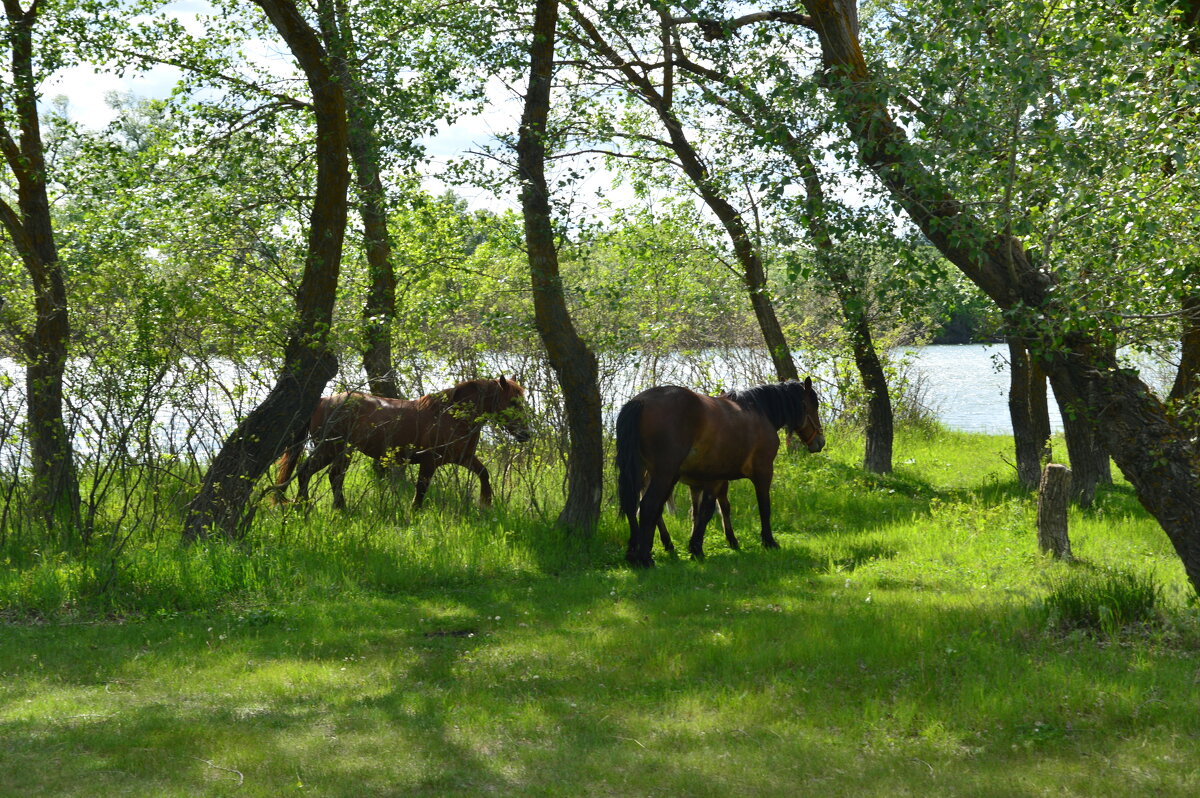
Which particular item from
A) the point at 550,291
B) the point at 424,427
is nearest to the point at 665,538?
the point at 550,291

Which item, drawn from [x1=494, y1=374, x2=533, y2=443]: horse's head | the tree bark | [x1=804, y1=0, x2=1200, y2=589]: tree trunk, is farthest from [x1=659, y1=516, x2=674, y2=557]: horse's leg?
the tree bark

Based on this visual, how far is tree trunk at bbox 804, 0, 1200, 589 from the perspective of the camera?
23.5 ft

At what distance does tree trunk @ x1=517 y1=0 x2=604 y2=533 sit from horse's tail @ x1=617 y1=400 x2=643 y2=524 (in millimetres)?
1148

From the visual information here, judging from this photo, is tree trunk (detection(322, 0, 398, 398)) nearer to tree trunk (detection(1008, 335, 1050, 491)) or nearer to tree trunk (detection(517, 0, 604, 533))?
tree trunk (detection(517, 0, 604, 533))

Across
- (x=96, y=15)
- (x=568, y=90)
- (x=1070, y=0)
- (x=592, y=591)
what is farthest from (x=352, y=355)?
(x=1070, y=0)

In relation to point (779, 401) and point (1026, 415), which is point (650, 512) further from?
point (1026, 415)

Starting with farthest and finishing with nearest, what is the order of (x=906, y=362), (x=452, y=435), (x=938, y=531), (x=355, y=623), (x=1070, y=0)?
(x=906, y=362), (x=452, y=435), (x=938, y=531), (x=1070, y=0), (x=355, y=623)

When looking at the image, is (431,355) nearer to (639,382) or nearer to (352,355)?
(352,355)

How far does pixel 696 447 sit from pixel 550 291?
7.57ft

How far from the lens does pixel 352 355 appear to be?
11.6 meters

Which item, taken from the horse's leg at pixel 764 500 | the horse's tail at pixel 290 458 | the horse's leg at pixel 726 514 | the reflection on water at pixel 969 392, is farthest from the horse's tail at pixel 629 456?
the reflection on water at pixel 969 392

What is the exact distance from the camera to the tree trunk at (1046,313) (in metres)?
7.16

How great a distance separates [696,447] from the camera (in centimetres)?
1062

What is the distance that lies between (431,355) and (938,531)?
629 cm
